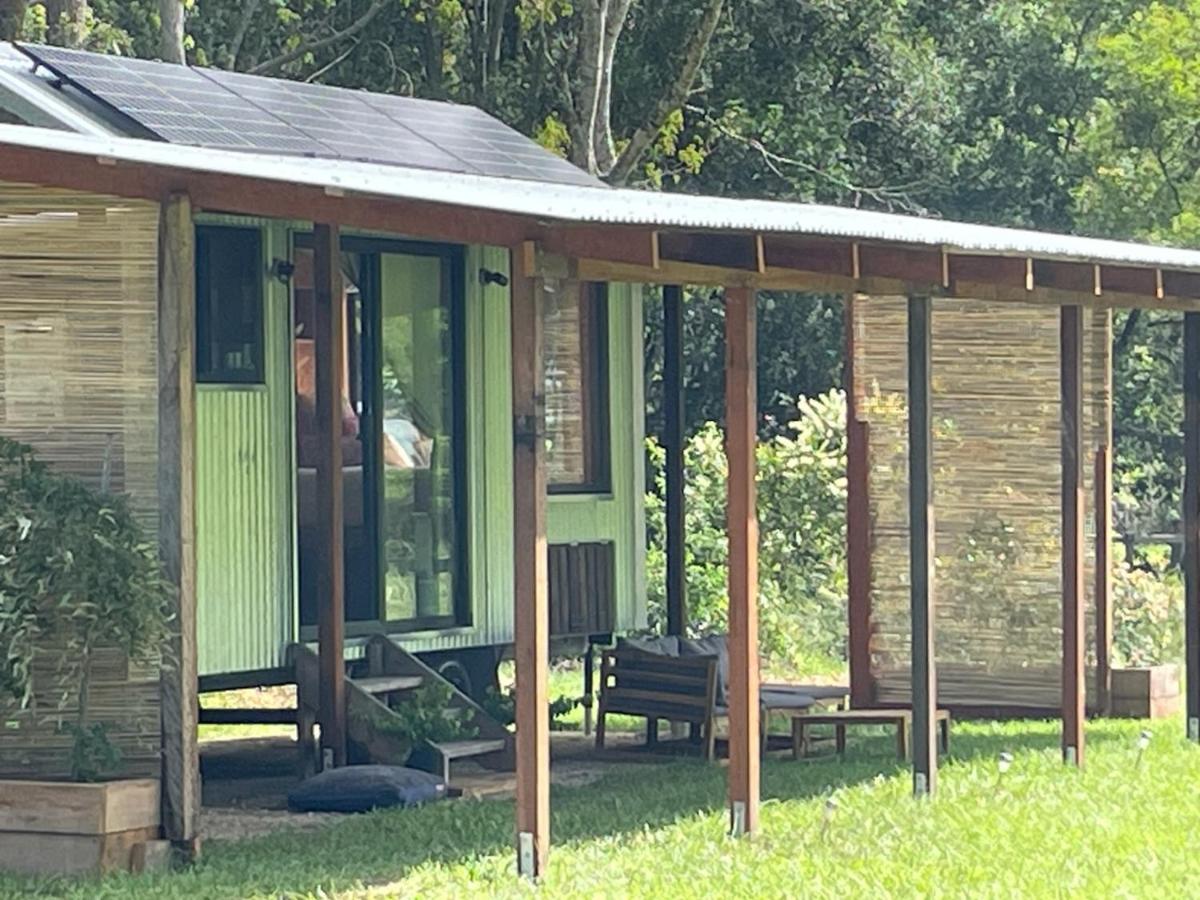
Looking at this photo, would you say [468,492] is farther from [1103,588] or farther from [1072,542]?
[1103,588]

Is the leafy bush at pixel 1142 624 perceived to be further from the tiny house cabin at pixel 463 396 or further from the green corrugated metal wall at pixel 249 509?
the green corrugated metal wall at pixel 249 509

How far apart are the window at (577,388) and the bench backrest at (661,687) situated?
1.58 meters

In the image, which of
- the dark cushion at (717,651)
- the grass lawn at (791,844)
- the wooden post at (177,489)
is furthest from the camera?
the dark cushion at (717,651)

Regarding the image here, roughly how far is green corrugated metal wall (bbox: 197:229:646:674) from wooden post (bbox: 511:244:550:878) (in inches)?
139

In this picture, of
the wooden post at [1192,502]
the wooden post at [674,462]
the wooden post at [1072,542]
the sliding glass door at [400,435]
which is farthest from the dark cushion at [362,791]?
the wooden post at [1192,502]

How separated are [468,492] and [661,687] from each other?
1.61m

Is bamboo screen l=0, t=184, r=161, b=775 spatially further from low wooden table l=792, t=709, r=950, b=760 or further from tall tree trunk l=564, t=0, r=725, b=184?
tall tree trunk l=564, t=0, r=725, b=184

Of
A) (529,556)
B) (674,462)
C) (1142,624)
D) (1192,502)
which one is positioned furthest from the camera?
(1142,624)

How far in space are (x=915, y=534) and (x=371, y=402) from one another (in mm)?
3416

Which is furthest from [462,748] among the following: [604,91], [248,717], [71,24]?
[71,24]

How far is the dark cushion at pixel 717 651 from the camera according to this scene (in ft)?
46.5

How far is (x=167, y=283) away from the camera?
10289 millimetres

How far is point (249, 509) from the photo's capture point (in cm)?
1291

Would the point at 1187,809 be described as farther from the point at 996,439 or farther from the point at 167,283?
the point at 167,283
